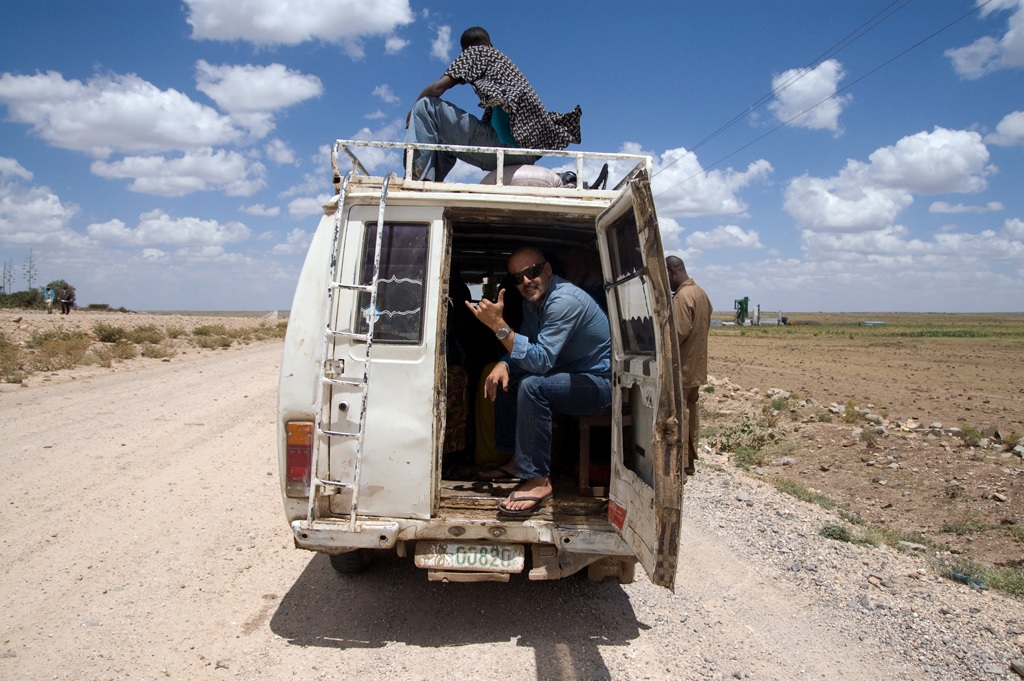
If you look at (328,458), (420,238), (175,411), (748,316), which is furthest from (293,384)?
(748,316)

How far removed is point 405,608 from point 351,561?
1.64 feet

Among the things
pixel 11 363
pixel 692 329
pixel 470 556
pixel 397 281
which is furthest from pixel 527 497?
pixel 11 363

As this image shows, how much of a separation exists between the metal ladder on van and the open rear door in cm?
138

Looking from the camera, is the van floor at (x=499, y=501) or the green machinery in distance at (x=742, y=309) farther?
the green machinery in distance at (x=742, y=309)

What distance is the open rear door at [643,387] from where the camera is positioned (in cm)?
326

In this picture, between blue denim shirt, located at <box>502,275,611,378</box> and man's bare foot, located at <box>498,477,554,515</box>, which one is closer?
man's bare foot, located at <box>498,477,554,515</box>

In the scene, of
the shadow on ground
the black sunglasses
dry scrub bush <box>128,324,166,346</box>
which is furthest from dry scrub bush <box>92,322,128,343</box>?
the black sunglasses

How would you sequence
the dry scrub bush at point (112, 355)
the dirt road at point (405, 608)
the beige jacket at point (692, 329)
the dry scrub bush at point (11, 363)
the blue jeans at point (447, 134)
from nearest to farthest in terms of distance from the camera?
the dirt road at point (405, 608) → the blue jeans at point (447, 134) → the beige jacket at point (692, 329) → the dry scrub bush at point (11, 363) → the dry scrub bush at point (112, 355)

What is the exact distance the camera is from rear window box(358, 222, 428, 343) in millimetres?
3922

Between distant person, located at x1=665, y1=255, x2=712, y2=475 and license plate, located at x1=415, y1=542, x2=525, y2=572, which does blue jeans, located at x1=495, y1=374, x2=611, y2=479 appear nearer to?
license plate, located at x1=415, y1=542, x2=525, y2=572

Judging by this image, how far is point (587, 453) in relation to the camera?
14.6 feet

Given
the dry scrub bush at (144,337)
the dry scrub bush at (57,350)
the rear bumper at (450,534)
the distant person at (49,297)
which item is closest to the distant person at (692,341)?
the rear bumper at (450,534)

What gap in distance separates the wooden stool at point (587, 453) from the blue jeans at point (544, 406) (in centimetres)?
12

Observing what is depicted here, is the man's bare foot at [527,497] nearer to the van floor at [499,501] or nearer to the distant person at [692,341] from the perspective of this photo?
the van floor at [499,501]
